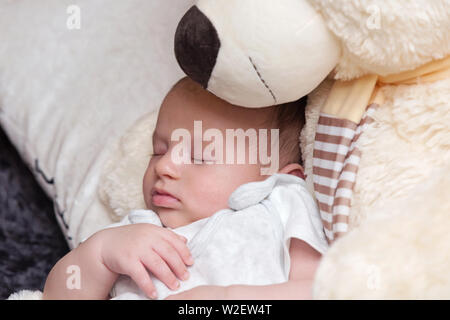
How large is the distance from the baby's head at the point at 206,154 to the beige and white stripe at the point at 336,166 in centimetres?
11

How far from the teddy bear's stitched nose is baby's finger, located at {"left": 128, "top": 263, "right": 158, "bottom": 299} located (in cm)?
29

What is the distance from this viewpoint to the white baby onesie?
2.93 ft

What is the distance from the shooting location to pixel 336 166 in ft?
2.98

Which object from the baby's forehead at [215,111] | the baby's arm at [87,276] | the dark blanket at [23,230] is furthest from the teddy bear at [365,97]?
the dark blanket at [23,230]

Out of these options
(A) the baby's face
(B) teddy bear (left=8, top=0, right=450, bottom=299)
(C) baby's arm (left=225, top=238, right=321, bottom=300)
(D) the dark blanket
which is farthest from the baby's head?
(D) the dark blanket

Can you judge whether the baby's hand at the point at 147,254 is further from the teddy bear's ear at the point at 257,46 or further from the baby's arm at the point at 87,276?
the teddy bear's ear at the point at 257,46

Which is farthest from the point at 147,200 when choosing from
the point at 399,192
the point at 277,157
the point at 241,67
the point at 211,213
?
the point at 399,192

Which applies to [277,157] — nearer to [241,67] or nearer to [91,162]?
[241,67]

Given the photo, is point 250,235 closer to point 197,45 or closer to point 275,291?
point 275,291

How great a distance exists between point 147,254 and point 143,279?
4 cm

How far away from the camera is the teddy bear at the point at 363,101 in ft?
2.28

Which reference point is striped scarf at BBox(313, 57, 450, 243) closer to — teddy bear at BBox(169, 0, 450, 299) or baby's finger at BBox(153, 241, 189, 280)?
teddy bear at BBox(169, 0, 450, 299)

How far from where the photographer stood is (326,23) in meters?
0.82
